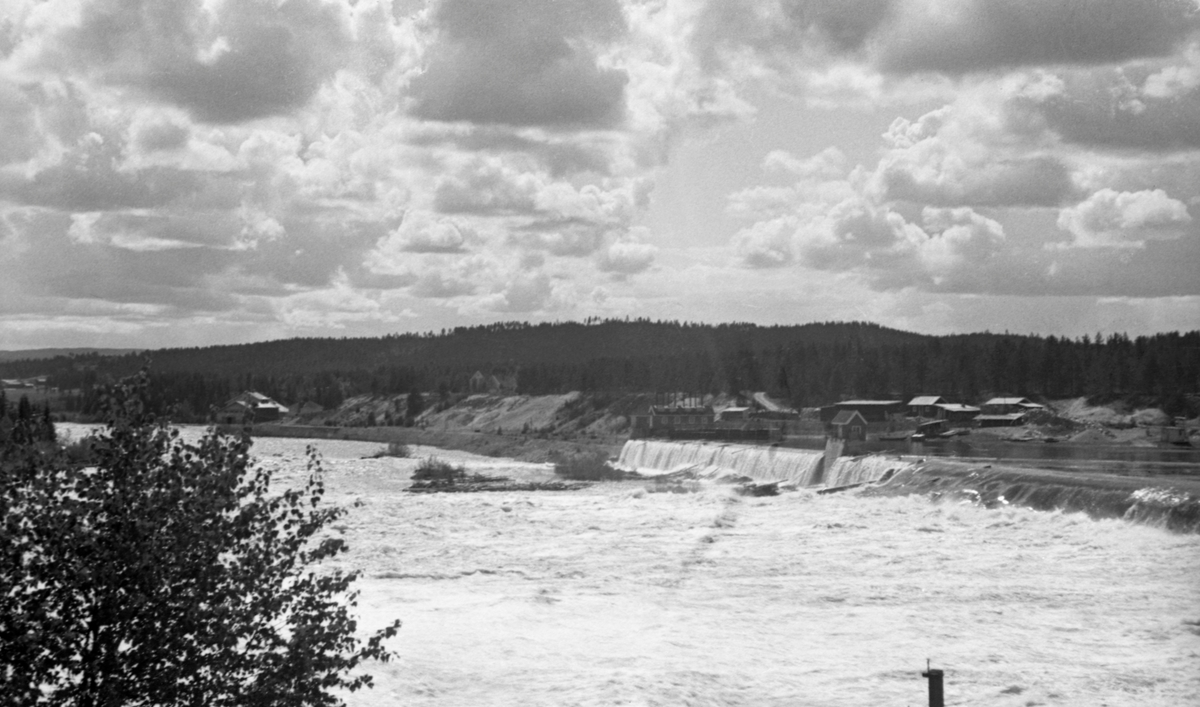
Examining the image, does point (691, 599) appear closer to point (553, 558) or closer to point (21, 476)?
point (553, 558)

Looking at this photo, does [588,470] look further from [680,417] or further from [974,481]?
[974,481]

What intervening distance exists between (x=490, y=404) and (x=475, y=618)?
163344 mm

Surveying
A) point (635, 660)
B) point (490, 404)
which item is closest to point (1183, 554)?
point (635, 660)

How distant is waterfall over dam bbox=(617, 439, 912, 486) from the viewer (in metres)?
61.5

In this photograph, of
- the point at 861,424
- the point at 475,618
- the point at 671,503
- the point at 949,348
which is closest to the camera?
the point at 475,618

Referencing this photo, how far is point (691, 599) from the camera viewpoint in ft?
107

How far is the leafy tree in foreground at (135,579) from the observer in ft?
38.2

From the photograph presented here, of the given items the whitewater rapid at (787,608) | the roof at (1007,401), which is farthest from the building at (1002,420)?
the whitewater rapid at (787,608)

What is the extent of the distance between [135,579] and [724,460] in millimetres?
66550

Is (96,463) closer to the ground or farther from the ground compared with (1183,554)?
farther from the ground

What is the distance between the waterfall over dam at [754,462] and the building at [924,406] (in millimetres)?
32224

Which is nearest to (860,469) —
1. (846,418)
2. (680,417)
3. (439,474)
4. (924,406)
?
(439,474)

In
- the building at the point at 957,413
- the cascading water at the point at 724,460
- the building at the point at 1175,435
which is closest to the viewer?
the cascading water at the point at 724,460

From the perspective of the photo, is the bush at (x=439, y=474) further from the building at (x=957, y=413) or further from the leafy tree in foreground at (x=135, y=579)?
the leafy tree in foreground at (x=135, y=579)
